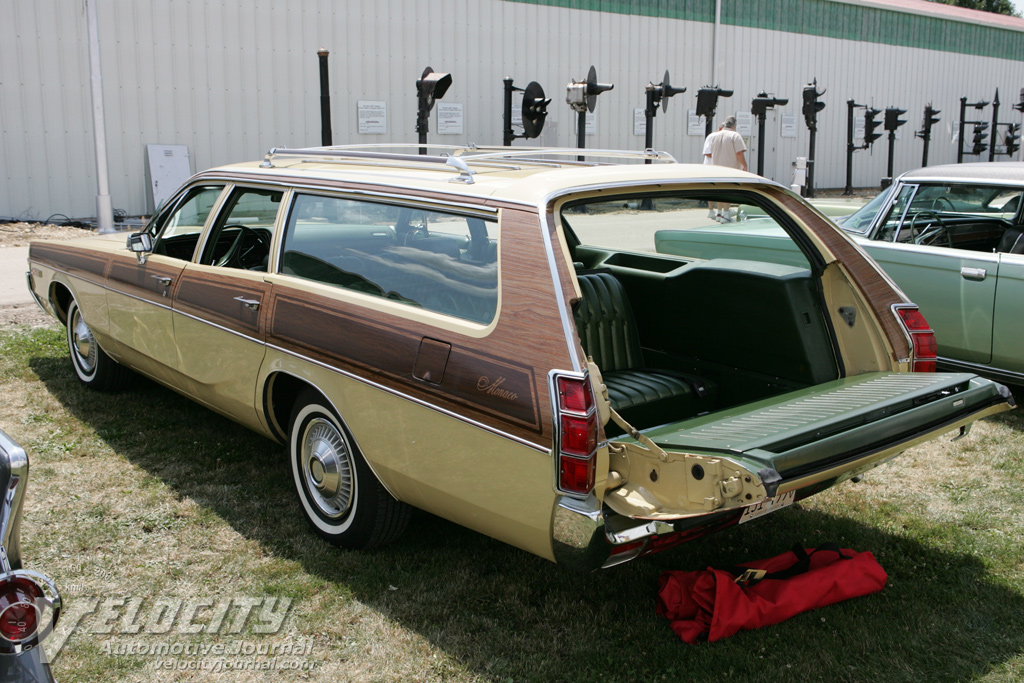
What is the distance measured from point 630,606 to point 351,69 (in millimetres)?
16153

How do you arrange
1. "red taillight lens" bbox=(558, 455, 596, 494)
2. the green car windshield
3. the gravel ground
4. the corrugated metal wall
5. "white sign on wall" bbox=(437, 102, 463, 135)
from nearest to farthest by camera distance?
1. "red taillight lens" bbox=(558, 455, 596, 494)
2. the green car windshield
3. the gravel ground
4. the corrugated metal wall
5. "white sign on wall" bbox=(437, 102, 463, 135)

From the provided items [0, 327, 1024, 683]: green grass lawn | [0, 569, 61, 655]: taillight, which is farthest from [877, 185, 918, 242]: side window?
[0, 569, 61, 655]: taillight

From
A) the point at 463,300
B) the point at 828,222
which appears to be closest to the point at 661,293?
the point at 828,222

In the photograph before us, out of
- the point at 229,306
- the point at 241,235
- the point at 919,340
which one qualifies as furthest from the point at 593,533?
the point at 241,235

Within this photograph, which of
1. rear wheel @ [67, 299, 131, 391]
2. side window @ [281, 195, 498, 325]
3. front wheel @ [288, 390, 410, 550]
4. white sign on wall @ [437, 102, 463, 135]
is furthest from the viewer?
white sign on wall @ [437, 102, 463, 135]

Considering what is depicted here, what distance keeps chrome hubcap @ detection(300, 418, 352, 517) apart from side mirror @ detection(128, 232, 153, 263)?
5.61ft

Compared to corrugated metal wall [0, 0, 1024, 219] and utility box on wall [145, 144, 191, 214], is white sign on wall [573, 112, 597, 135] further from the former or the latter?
utility box on wall [145, 144, 191, 214]

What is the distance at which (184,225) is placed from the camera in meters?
4.98

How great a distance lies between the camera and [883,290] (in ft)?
12.5

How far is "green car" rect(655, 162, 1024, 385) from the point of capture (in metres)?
5.51

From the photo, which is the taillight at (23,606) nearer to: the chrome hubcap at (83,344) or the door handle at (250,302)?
the door handle at (250,302)

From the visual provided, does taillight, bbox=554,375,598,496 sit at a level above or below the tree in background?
below

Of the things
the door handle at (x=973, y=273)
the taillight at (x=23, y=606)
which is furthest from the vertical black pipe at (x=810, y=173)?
the taillight at (x=23, y=606)

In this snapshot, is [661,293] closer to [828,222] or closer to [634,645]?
[828,222]
